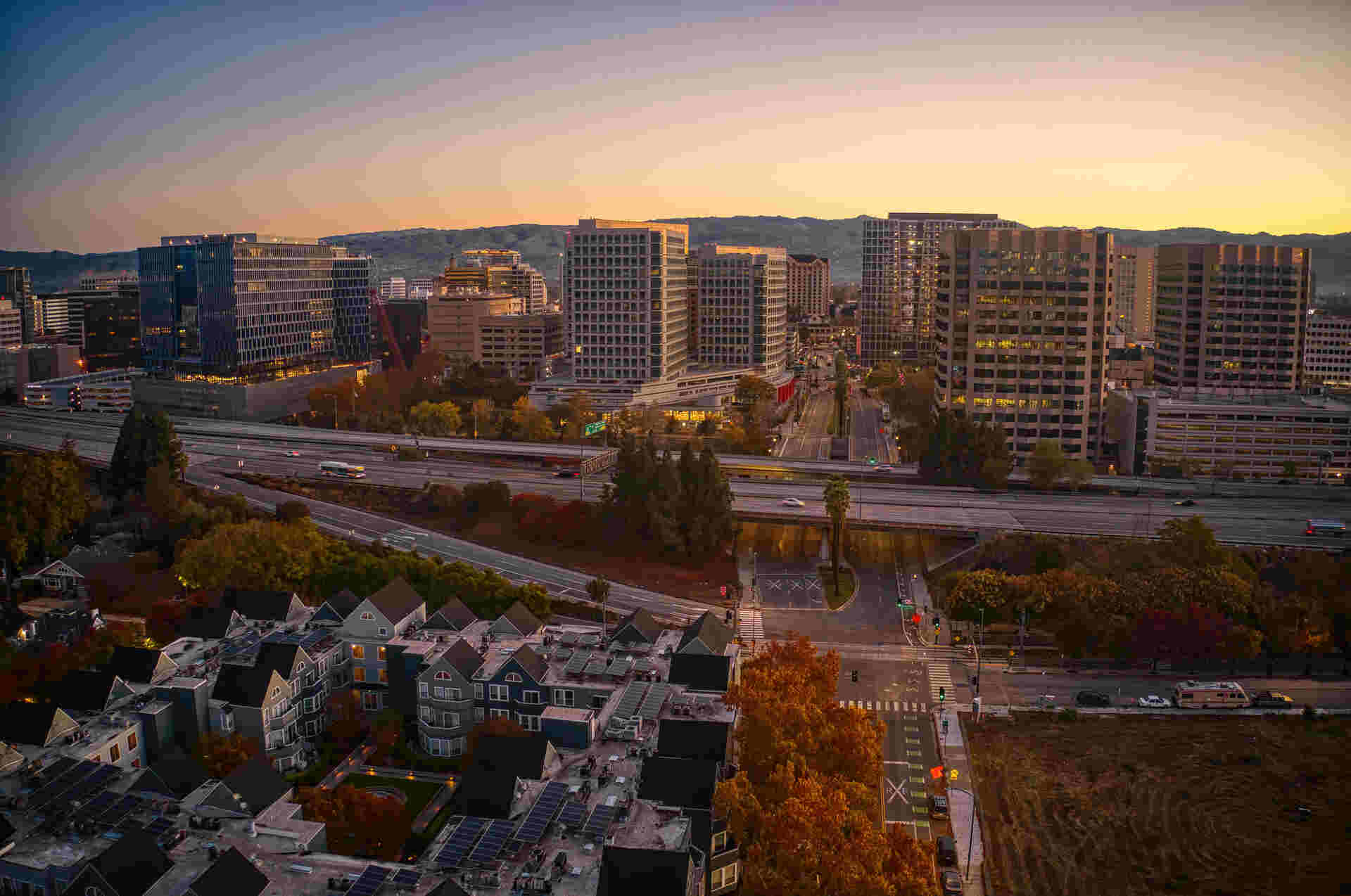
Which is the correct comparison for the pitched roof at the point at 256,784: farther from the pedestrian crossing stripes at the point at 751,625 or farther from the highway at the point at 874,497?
the highway at the point at 874,497

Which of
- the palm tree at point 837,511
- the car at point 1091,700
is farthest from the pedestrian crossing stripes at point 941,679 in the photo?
the palm tree at point 837,511

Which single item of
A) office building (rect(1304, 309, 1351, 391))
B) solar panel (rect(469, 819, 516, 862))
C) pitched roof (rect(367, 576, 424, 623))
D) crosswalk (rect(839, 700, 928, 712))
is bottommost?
A: crosswalk (rect(839, 700, 928, 712))

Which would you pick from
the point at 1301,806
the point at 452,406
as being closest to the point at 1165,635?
the point at 1301,806

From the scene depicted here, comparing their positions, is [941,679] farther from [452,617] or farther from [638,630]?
[452,617]

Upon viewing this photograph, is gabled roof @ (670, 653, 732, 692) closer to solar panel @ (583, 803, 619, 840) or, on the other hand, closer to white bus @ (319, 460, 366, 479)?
solar panel @ (583, 803, 619, 840)

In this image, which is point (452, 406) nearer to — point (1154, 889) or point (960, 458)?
point (960, 458)

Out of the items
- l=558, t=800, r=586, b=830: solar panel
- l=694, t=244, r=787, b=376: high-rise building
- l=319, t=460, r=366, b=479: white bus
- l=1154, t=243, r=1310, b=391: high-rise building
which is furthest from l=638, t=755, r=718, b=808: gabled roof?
l=694, t=244, r=787, b=376: high-rise building
